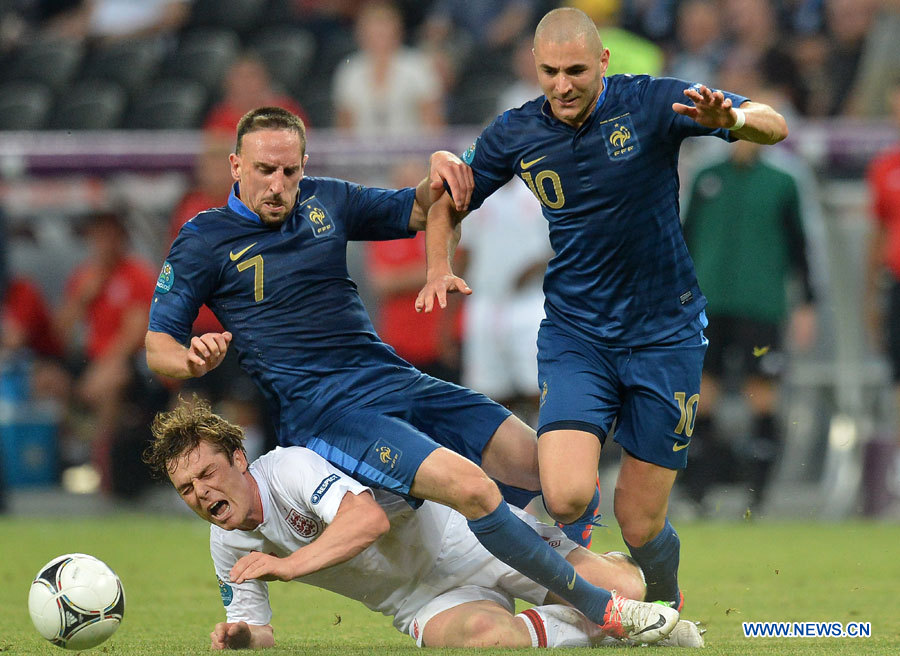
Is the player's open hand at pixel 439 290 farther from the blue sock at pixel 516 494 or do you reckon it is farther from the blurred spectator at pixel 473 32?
the blurred spectator at pixel 473 32

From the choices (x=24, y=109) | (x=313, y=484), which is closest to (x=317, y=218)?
Answer: (x=313, y=484)

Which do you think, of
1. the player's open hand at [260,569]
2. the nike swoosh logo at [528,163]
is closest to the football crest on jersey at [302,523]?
the player's open hand at [260,569]

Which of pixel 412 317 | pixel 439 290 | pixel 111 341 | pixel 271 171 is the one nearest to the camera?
pixel 439 290

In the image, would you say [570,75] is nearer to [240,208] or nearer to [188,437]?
[240,208]

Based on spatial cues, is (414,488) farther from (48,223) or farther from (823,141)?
(48,223)

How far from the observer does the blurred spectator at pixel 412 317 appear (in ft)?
32.2

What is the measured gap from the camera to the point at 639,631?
4926 millimetres

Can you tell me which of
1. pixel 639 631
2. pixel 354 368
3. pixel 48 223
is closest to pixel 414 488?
pixel 354 368

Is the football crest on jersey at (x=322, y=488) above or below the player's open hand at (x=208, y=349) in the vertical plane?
below

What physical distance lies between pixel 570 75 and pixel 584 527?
1.83 metres

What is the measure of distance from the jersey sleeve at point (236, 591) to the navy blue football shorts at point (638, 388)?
1285mm

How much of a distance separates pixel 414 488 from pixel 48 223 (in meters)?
6.93

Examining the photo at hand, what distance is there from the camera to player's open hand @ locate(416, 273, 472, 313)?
5.11 m

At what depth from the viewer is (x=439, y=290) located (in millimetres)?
5176
